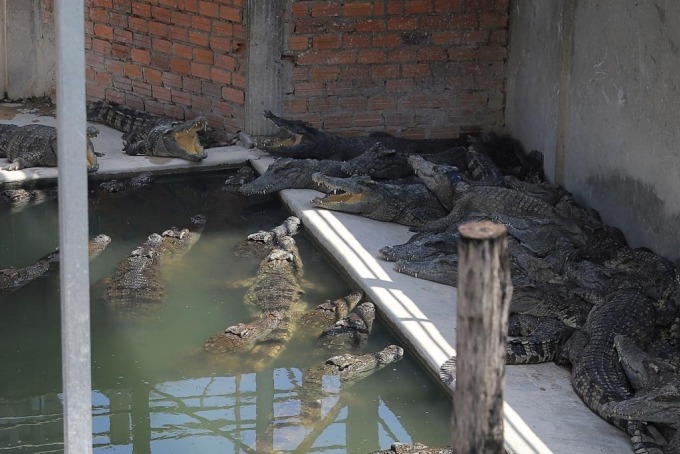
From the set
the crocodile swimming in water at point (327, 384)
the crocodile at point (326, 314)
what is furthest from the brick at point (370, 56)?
the crocodile swimming in water at point (327, 384)

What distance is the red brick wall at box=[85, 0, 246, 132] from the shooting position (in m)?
10.8

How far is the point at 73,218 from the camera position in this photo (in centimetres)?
361

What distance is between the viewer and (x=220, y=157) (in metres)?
10.6

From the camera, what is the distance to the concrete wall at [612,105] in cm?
773

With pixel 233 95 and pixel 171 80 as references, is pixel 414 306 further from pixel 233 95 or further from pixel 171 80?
pixel 171 80

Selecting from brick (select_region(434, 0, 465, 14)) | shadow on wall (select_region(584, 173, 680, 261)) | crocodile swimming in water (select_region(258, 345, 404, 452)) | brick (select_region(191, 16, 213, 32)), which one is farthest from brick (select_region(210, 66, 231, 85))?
crocodile swimming in water (select_region(258, 345, 404, 452))

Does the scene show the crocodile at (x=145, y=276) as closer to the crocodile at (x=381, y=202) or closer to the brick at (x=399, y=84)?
the crocodile at (x=381, y=202)

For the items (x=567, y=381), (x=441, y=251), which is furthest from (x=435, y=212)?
(x=567, y=381)

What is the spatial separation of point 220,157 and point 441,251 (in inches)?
135

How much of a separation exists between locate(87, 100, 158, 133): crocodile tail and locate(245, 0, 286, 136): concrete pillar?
1.11m

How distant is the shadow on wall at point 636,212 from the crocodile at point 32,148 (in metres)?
4.64

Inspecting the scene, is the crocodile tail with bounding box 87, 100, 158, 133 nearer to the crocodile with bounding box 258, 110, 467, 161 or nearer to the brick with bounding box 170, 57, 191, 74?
the brick with bounding box 170, 57, 191, 74

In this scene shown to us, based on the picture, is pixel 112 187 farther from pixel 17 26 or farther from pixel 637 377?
pixel 637 377

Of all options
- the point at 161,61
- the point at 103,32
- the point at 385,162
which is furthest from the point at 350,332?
the point at 103,32
